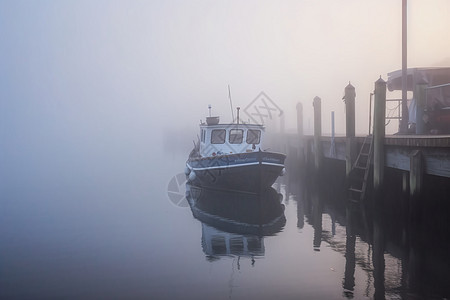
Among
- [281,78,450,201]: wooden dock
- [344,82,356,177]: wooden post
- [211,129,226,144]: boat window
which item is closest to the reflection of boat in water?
[211,129,226,144]: boat window

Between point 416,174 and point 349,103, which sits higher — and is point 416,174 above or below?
below

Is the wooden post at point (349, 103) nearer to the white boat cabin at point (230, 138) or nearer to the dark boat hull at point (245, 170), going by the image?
the dark boat hull at point (245, 170)

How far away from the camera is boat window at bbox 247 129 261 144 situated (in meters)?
20.1

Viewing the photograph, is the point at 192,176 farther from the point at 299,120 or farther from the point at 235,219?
the point at 299,120

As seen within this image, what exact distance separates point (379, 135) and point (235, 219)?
5638 mm

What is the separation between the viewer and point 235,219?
47.6 ft

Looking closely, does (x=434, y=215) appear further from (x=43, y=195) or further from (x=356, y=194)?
(x=43, y=195)

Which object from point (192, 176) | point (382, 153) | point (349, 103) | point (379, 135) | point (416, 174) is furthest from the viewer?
point (192, 176)

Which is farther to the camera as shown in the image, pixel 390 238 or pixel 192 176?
pixel 192 176

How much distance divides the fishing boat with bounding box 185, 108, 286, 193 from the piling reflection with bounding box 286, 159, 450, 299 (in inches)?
81.6

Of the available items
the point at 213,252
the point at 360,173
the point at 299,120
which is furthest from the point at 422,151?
the point at 299,120

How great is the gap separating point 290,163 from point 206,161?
1620 centimetres

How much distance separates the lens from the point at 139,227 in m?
13.7

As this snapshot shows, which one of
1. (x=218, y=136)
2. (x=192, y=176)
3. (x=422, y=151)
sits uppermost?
(x=218, y=136)
